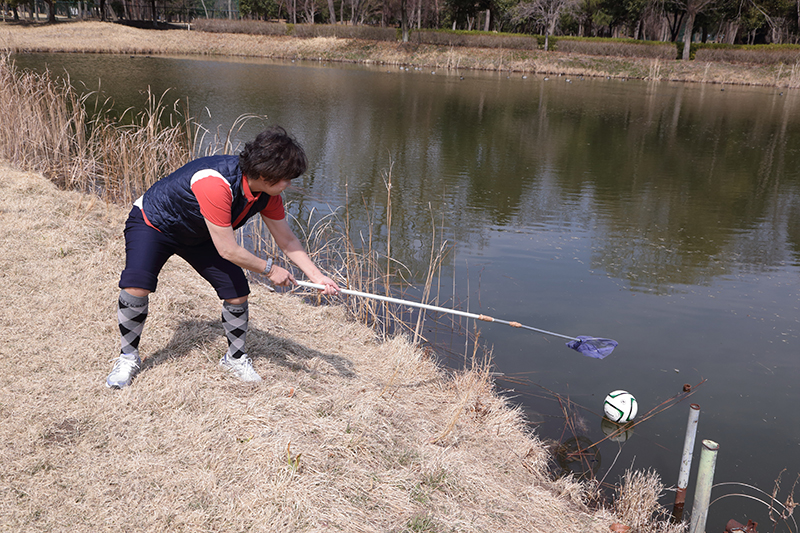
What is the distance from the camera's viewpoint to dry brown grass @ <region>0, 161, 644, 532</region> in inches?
102

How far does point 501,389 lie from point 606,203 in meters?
6.50

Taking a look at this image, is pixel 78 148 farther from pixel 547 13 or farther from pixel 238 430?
pixel 547 13

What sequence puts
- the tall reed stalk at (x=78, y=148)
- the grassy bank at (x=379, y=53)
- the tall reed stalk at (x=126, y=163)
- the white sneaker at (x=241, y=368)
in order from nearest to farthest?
1. the white sneaker at (x=241, y=368)
2. the tall reed stalk at (x=126, y=163)
3. the tall reed stalk at (x=78, y=148)
4. the grassy bank at (x=379, y=53)

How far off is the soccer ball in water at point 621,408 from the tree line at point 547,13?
1162 inches

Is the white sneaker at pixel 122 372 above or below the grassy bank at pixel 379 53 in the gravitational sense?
below

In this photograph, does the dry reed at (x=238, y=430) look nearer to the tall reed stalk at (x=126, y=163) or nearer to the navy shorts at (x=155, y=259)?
the navy shorts at (x=155, y=259)

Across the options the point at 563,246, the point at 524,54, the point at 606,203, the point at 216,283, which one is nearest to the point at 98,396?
the point at 216,283

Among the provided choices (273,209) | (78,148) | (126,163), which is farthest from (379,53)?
(273,209)

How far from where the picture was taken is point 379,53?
4147 cm

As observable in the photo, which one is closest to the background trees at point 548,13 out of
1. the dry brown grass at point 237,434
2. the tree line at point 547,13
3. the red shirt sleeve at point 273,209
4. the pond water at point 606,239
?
the tree line at point 547,13

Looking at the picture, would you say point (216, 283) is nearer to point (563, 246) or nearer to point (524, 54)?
point (563, 246)

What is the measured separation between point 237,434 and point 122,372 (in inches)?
31.7

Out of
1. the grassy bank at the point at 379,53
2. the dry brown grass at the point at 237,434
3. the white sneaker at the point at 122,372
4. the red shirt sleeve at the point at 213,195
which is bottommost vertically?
the dry brown grass at the point at 237,434

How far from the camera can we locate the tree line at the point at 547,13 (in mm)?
41844
